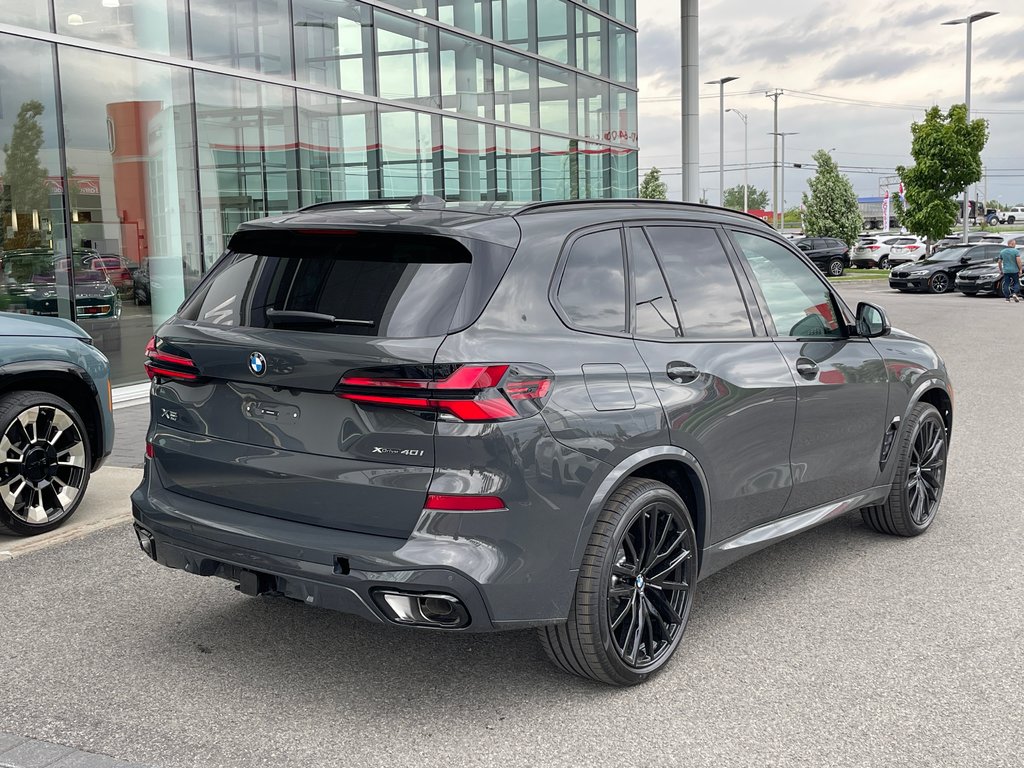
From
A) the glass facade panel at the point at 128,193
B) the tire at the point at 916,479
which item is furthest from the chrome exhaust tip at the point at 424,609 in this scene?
the glass facade panel at the point at 128,193

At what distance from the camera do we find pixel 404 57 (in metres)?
18.3

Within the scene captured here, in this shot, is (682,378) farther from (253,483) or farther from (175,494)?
(175,494)

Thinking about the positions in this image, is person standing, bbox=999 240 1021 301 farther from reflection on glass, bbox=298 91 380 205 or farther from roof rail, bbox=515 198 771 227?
roof rail, bbox=515 198 771 227

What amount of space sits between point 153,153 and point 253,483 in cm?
1110

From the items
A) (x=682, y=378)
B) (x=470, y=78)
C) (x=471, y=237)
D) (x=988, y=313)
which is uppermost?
(x=470, y=78)

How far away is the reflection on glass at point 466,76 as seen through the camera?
1941 centimetres

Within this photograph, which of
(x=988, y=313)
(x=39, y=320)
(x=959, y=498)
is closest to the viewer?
(x=39, y=320)

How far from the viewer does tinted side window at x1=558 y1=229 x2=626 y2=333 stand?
390 cm

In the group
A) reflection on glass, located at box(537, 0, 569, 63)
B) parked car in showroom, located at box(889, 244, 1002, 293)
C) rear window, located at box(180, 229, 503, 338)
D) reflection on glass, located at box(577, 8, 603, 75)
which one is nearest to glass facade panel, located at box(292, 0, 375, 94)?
reflection on glass, located at box(537, 0, 569, 63)

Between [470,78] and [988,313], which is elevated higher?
[470,78]

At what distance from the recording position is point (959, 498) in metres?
6.84

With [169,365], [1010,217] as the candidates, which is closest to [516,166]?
[169,365]

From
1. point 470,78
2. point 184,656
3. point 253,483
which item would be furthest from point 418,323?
point 470,78

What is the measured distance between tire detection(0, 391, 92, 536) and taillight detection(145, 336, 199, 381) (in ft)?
7.11
